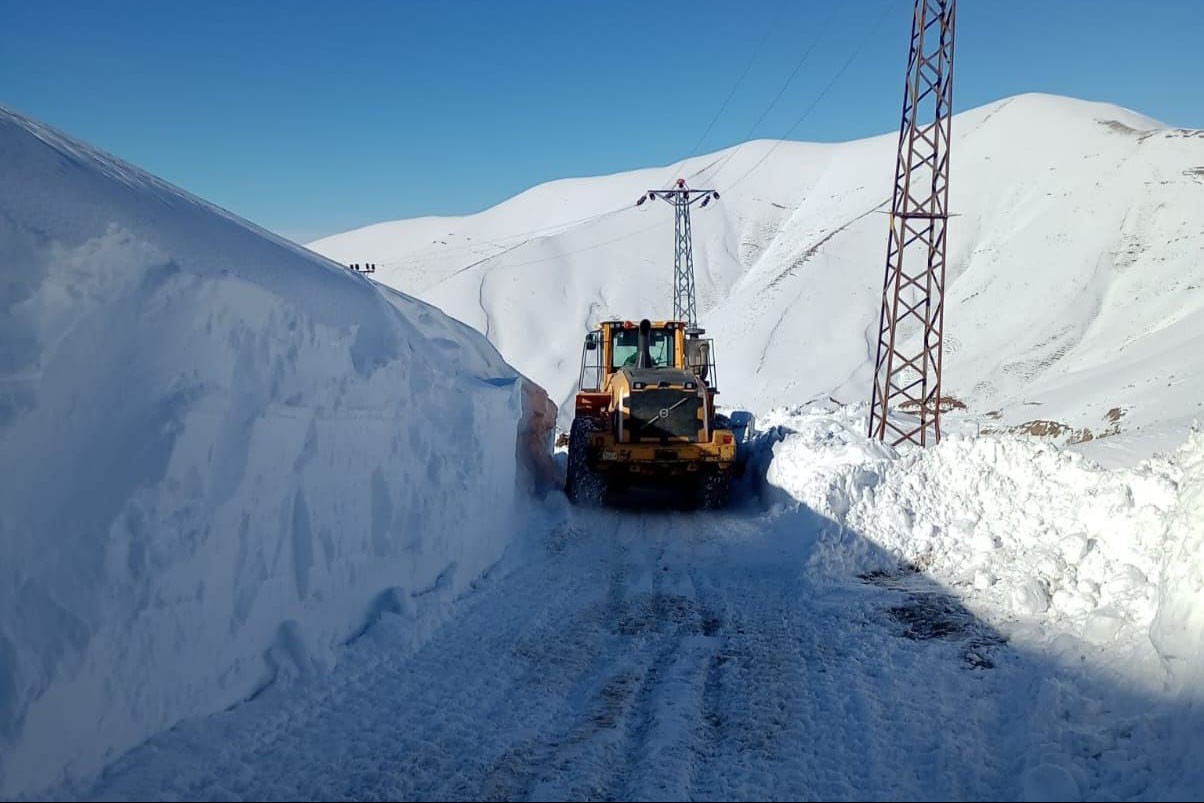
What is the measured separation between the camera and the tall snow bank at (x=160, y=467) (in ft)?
12.7

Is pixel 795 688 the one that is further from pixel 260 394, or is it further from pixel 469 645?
pixel 260 394

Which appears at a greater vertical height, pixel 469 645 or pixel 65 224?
pixel 65 224

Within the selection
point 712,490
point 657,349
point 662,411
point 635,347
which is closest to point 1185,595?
point 712,490

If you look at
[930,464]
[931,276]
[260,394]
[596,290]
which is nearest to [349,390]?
[260,394]

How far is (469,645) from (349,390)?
7.36ft

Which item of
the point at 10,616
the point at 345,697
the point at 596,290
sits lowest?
the point at 345,697

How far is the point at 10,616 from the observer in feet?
12.1

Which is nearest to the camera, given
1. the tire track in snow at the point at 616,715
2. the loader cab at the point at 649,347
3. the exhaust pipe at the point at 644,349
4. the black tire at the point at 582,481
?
the tire track in snow at the point at 616,715

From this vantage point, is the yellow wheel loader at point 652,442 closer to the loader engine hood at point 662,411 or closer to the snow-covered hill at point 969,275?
the loader engine hood at point 662,411

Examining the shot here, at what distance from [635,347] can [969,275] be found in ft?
115

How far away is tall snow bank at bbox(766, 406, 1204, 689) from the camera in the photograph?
→ 5.27m

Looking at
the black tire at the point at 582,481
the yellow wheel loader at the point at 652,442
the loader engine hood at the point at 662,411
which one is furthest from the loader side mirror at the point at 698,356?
the black tire at the point at 582,481

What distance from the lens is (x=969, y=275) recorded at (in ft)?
144

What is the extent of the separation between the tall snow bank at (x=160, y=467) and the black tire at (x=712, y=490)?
6.28 m
